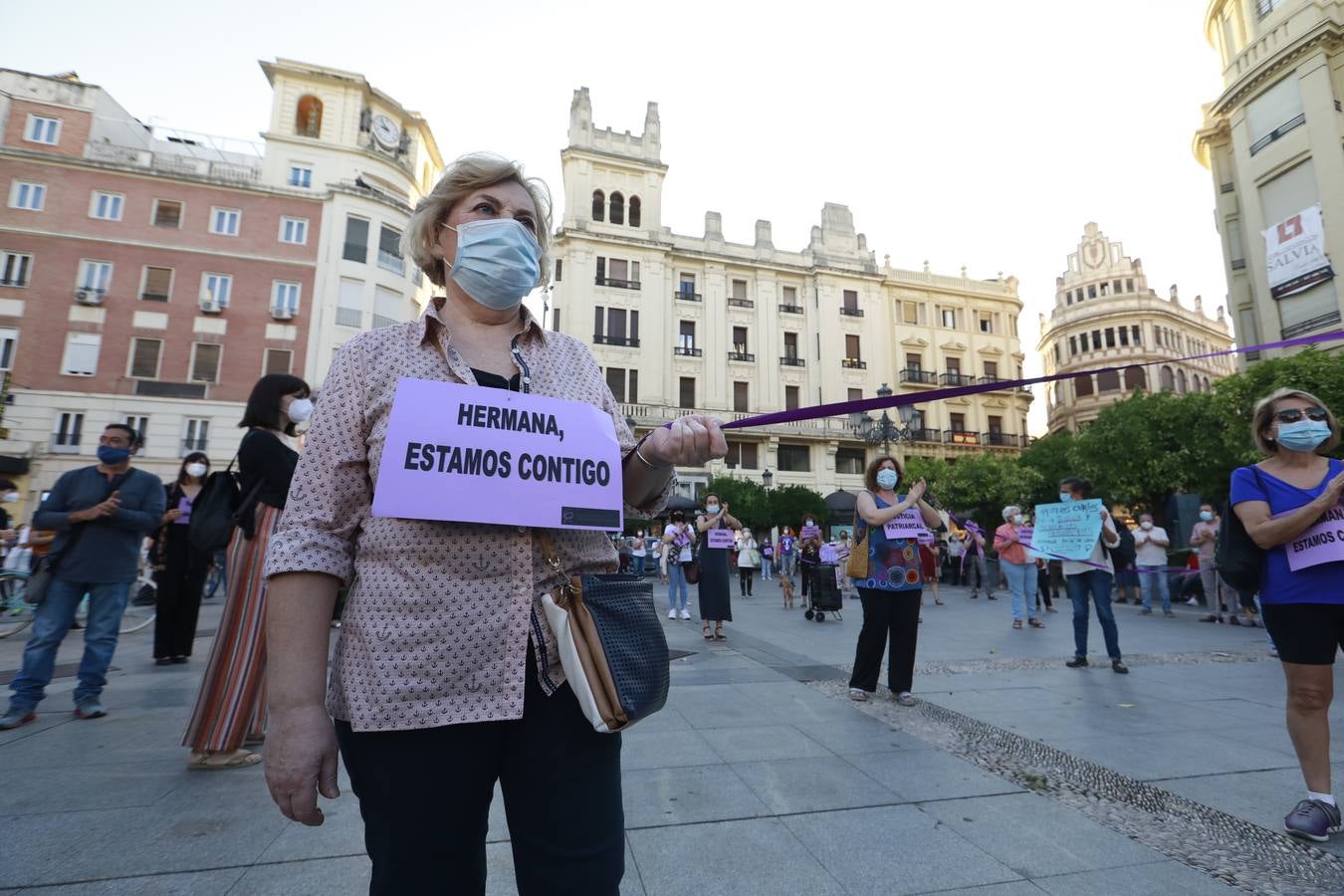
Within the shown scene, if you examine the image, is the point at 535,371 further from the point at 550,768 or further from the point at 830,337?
the point at 830,337

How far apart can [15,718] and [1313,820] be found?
6.92m

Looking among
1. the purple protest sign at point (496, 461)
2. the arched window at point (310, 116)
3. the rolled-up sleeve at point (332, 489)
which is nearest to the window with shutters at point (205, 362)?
the arched window at point (310, 116)

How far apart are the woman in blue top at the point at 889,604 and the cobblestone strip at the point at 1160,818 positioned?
759 mm

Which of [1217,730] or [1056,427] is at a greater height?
[1056,427]

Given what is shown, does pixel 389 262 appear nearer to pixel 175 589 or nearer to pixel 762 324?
pixel 762 324

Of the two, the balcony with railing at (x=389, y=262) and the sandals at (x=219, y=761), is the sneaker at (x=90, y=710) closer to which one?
the sandals at (x=219, y=761)

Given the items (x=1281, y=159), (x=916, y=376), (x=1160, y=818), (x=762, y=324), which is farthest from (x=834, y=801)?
(x=916, y=376)

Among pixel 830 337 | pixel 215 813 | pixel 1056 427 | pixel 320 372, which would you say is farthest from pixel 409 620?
pixel 1056 427

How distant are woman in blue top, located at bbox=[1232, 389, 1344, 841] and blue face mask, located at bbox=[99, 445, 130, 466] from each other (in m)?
6.81

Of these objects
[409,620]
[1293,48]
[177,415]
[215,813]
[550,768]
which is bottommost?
[215,813]

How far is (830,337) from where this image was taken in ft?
138

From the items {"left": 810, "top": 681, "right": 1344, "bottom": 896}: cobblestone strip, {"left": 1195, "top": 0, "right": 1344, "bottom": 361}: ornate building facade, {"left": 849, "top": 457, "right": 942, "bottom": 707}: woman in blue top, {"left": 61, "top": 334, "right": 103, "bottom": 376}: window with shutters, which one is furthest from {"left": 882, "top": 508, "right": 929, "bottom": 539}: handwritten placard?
{"left": 61, "top": 334, "right": 103, "bottom": 376}: window with shutters

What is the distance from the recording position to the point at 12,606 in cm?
828

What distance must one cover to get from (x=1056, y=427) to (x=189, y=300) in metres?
61.6
